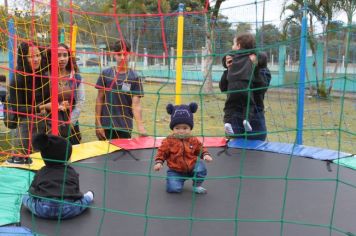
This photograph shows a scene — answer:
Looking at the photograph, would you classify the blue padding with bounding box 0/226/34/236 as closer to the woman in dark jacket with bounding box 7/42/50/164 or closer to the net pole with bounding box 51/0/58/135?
the net pole with bounding box 51/0/58/135

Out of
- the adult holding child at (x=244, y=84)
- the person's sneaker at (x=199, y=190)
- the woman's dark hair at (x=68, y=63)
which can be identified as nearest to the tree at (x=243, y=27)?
the adult holding child at (x=244, y=84)

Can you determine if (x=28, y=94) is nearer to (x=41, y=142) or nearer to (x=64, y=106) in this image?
(x=64, y=106)

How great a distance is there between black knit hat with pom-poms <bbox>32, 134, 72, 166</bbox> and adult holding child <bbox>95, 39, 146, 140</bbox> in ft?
3.54

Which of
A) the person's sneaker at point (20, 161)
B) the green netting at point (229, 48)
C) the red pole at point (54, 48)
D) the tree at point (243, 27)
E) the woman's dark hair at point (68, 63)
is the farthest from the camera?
the tree at point (243, 27)

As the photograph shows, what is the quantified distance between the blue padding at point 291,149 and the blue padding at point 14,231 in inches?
65.7

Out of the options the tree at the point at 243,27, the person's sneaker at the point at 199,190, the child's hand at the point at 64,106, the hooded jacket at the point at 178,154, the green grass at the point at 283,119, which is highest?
the tree at the point at 243,27

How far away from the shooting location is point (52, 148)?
1780mm

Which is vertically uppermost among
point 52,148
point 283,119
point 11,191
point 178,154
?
point 52,148

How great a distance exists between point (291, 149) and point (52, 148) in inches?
78.1

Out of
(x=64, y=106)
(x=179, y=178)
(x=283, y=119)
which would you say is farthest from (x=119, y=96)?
(x=283, y=119)

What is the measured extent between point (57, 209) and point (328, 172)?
1666 mm

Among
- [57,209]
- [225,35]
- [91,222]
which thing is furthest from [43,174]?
[225,35]

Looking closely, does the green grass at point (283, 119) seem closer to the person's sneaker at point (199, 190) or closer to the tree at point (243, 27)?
the tree at point (243, 27)

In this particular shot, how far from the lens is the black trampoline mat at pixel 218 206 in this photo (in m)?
1.73
